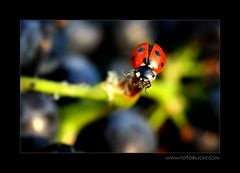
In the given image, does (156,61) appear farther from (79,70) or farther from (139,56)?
(79,70)

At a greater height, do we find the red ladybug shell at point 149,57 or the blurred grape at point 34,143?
the red ladybug shell at point 149,57

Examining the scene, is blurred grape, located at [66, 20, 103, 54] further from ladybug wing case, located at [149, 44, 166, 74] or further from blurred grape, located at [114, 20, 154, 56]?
ladybug wing case, located at [149, 44, 166, 74]

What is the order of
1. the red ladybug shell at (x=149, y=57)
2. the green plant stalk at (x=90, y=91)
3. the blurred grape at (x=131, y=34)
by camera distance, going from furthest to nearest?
the blurred grape at (x=131, y=34), the red ladybug shell at (x=149, y=57), the green plant stalk at (x=90, y=91)

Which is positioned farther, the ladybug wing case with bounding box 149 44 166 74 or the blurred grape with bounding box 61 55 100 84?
the blurred grape with bounding box 61 55 100 84

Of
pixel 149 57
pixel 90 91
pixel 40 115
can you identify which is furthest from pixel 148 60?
pixel 40 115

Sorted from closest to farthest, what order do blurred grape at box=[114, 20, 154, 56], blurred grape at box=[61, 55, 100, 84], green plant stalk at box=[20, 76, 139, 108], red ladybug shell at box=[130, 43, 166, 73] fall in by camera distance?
green plant stalk at box=[20, 76, 139, 108] < red ladybug shell at box=[130, 43, 166, 73] < blurred grape at box=[61, 55, 100, 84] < blurred grape at box=[114, 20, 154, 56]

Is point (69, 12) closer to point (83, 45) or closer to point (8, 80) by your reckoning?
point (83, 45)

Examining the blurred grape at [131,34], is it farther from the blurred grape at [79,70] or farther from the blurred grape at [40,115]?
the blurred grape at [40,115]

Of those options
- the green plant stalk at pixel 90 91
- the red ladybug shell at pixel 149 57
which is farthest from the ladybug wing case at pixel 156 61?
the green plant stalk at pixel 90 91

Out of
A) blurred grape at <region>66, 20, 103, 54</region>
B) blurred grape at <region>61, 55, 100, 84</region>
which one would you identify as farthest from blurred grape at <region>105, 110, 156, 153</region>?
blurred grape at <region>66, 20, 103, 54</region>

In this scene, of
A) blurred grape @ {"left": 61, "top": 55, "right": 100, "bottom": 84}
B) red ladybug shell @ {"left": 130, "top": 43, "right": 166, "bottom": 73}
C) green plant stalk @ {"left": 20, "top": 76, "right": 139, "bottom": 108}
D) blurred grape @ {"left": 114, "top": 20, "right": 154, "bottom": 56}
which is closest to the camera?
green plant stalk @ {"left": 20, "top": 76, "right": 139, "bottom": 108}

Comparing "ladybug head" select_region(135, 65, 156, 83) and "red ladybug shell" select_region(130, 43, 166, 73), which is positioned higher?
"red ladybug shell" select_region(130, 43, 166, 73)
